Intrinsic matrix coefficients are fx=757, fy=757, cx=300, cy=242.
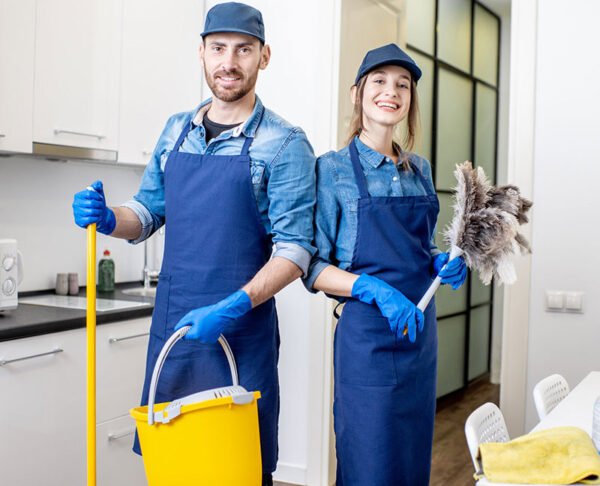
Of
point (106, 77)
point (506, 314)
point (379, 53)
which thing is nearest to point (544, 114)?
point (506, 314)

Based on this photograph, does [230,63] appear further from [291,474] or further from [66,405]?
[291,474]

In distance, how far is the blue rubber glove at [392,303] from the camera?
1.77m

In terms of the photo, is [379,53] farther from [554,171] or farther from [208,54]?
[554,171]

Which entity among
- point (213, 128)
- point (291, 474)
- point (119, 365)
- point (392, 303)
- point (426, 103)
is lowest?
point (291, 474)

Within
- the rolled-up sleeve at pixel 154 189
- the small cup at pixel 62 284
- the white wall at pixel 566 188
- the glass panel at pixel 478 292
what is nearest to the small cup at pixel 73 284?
the small cup at pixel 62 284

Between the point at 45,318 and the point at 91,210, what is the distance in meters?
0.79

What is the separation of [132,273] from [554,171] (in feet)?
6.26

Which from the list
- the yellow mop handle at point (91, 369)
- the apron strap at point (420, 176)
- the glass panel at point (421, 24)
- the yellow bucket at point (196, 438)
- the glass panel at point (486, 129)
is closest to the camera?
the yellow bucket at point (196, 438)

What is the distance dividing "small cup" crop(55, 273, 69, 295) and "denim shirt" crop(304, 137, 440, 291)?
1475 millimetres

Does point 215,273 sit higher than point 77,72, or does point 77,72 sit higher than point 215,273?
point 77,72

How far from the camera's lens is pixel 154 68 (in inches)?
125

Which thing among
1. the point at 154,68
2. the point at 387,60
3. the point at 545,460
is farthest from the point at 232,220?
the point at 154,68

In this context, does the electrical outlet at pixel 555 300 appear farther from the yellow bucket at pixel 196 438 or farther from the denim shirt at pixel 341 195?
the yellow bucket at pixel 196 438

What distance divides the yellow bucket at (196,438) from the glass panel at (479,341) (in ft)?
12.4
